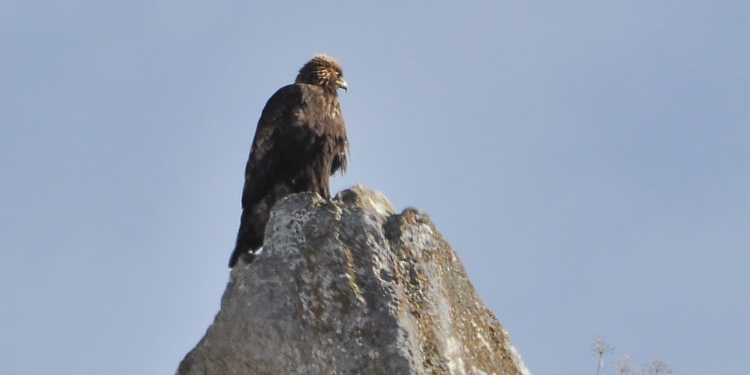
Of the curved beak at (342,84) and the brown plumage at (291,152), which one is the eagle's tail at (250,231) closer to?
the brown plumage at (291,152)

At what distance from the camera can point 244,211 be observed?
9.19 m

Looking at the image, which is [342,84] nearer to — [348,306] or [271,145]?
[271,145]

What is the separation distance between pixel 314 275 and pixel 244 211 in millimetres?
3833

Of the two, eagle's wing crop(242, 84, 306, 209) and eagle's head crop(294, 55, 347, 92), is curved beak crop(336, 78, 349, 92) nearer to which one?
eagle's head crop(294, 55, 347, 92)

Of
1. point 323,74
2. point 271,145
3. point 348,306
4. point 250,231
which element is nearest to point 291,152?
point 271,145

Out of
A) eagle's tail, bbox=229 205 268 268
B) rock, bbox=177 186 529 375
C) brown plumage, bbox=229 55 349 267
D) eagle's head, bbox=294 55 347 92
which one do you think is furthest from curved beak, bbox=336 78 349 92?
rock, bbox=177 186 529 375

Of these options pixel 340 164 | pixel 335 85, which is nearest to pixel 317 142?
pixel 340 164

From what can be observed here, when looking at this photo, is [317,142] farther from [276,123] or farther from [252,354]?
[252,354]

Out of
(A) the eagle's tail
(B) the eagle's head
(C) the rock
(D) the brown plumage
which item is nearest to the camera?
(C) the rock

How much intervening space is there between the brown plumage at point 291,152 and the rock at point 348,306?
3426 millimetres

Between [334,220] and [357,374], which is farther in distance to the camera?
[334,220]

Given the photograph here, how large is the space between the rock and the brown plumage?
343cm

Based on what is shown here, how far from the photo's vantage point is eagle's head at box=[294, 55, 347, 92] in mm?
10977

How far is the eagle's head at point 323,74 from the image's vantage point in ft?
36.0
